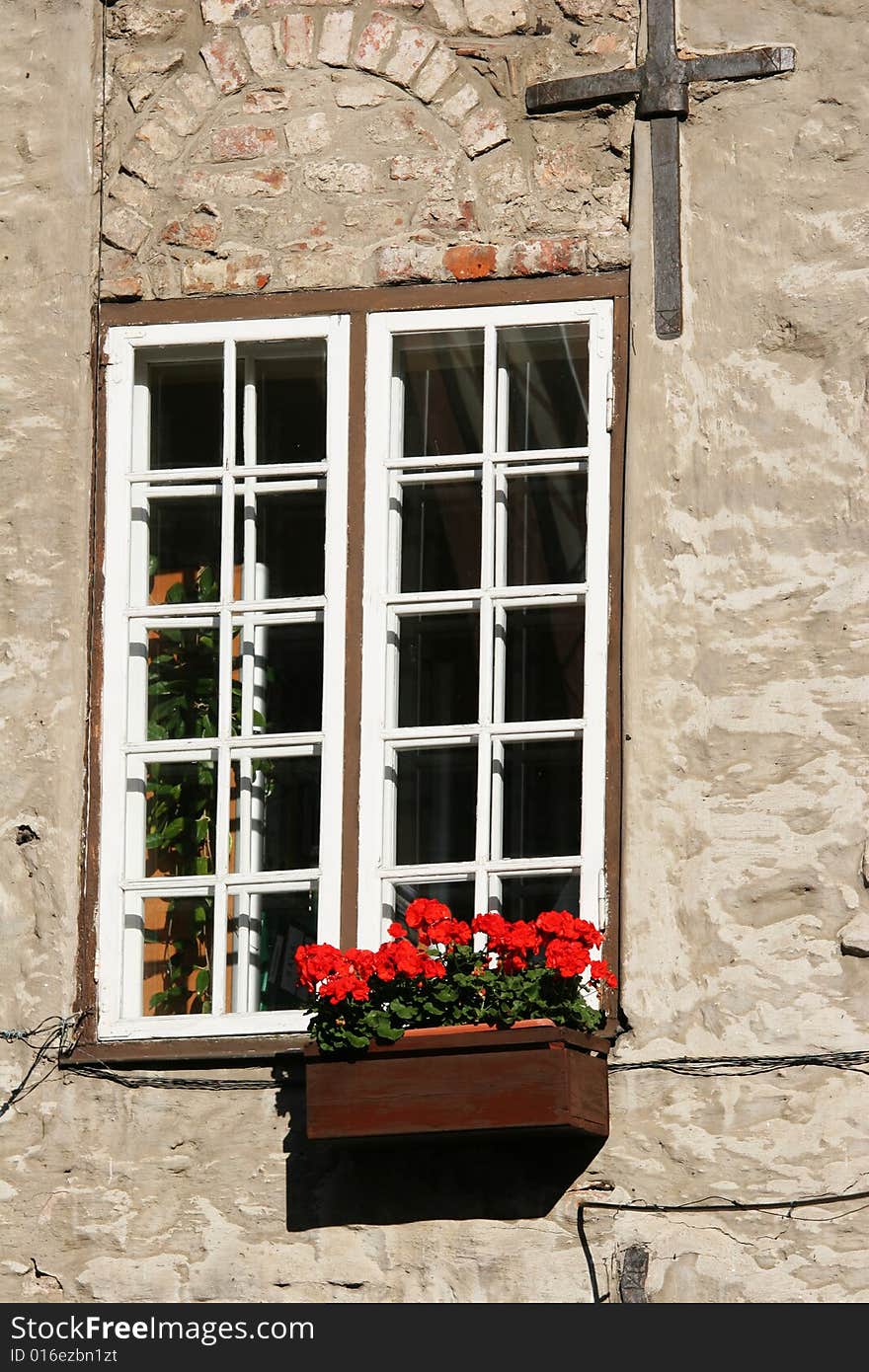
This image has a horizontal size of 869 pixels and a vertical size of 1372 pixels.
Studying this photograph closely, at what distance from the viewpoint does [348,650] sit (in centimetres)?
683

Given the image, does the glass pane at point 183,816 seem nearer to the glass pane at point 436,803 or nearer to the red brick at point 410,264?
the glass pane at point 436,803

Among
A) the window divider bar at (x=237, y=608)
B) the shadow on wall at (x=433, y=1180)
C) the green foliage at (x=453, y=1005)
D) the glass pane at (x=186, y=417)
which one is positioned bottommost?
the shadow on wall at (x=433, y=1180)

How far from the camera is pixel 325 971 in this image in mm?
6277

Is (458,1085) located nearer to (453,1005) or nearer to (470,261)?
(453,1005)

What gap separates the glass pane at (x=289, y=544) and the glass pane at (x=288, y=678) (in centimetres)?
16

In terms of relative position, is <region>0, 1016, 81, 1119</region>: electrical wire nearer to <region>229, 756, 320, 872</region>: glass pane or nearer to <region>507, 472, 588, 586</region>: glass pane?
<region>229, 756, 320, 872</region>: glass pane

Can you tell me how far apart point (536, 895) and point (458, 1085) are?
2.46 ft

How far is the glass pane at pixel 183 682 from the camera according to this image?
705 centimetres

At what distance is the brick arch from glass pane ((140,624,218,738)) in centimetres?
92

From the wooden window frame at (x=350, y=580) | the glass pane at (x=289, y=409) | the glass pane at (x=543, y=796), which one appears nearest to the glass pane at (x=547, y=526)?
the wooden window frame at (x=350, y=580)

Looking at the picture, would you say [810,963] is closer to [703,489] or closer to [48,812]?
[703,489]

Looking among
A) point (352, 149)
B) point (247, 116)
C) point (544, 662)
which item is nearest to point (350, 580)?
point (544, 662)

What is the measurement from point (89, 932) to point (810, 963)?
1798 millimetres
